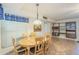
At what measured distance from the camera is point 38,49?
2234mm

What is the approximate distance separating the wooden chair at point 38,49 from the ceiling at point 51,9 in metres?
0.52

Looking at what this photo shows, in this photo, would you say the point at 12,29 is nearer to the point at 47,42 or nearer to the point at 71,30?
the point at 47,42

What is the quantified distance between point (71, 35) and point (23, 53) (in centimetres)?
99

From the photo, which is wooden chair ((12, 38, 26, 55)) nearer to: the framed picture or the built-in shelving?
the framed picture

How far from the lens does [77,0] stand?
2.10m

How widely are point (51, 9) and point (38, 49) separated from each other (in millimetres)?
798

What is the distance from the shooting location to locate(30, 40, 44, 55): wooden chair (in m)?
2.19

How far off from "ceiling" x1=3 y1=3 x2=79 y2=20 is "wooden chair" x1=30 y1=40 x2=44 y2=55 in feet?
1.70

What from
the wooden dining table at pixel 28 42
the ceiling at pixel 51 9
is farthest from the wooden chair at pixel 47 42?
the ceiling at pixel 51 9

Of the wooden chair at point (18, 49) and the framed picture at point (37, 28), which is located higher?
the framed picture at point (37, 28)

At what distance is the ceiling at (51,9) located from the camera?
212cm

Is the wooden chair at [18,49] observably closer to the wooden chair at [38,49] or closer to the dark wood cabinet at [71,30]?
the wooden chair at [38,49]


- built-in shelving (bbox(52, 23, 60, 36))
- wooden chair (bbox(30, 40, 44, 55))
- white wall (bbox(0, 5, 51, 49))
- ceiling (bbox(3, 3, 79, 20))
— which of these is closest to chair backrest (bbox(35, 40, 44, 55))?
wooden chair (bbox(30, 40, 44, 55))

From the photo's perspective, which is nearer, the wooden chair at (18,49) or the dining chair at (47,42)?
the wooden chair at (18,49)
